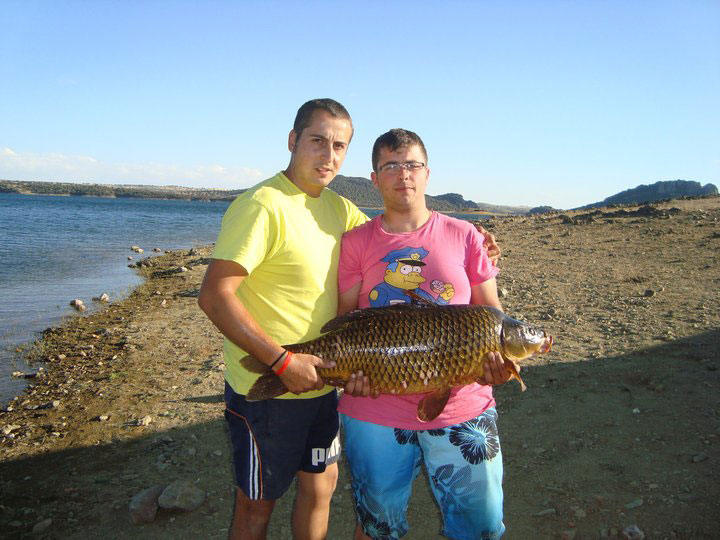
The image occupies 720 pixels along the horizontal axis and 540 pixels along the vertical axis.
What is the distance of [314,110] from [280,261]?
0.93m

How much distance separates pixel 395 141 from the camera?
9.91ft

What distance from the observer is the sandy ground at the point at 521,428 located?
3.91m

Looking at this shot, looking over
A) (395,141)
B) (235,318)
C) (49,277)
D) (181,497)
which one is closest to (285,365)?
(235,318)

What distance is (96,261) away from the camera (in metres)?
20.5

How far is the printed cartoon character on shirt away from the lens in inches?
113

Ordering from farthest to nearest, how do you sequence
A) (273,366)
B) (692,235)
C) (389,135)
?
(692,235)
(389,135)
(273,366)

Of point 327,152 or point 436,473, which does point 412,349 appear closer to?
point 436,473

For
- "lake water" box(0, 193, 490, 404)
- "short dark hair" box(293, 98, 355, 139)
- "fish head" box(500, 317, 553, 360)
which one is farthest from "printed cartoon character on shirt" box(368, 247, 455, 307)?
"lake water" box(0, 193, 490, 404)

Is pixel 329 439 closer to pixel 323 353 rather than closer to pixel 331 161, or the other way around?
pixel 323 353

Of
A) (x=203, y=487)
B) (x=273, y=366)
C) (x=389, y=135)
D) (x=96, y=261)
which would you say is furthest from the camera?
(x=96, y=261)

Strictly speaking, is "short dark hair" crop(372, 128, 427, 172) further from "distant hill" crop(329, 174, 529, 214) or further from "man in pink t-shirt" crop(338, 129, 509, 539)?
"distant hill" crop(329, 174, 529, 214)

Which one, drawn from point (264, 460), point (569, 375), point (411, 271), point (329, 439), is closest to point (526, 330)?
point (411, 271)

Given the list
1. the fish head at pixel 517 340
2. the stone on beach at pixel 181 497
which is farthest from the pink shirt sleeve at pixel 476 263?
the stone on beach at pixel 181 497

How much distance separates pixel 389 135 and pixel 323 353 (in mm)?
1317
